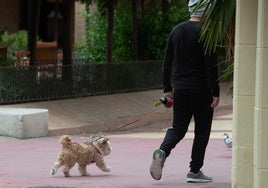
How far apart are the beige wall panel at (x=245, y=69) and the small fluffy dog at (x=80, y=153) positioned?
7.63 feet

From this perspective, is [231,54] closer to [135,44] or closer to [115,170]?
[115,170]

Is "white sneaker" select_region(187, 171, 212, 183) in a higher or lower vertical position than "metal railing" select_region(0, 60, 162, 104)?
lower

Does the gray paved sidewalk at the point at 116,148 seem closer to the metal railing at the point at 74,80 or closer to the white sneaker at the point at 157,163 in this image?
the white sneaker at the point at 157,163

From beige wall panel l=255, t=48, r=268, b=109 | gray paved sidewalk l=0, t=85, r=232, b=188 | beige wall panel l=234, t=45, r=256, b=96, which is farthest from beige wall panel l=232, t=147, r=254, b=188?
beige wall panel l=255, t=48, r=268, b=109

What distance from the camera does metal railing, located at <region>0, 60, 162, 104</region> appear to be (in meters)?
16.5

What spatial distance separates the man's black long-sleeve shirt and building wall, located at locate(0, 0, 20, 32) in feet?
55.7

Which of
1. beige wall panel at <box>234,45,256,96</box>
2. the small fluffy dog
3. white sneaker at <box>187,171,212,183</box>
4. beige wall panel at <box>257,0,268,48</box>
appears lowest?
white sneaker at <box>187,171,212,183</box>

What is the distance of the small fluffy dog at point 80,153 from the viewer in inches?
357

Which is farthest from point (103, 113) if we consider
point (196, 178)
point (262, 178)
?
point (262, 178)

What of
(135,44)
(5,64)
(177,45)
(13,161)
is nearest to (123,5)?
(135,44)

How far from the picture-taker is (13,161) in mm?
10969

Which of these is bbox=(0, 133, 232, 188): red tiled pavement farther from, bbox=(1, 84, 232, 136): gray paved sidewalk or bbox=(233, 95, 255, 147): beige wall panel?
bbox=(1, 84, 232, 136): gray paved sidewalk

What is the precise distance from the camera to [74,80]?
1809cm

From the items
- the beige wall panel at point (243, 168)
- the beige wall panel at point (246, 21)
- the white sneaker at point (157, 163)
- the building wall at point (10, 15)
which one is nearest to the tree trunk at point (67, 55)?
the building wall at point (10, 15)
